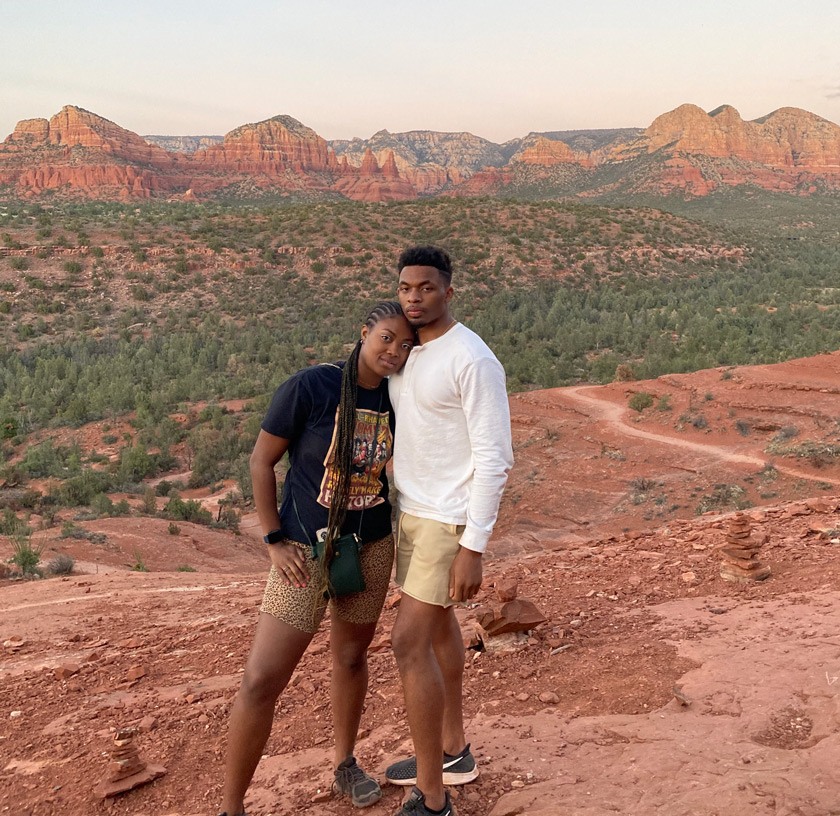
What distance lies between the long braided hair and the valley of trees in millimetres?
10960

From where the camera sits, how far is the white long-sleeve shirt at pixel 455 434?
243cm

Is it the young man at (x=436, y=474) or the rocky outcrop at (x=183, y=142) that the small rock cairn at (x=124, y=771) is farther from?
the rocky outcrop at (x=183, y=142)

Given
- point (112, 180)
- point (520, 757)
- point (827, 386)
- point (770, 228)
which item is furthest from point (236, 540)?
point (112, 180)

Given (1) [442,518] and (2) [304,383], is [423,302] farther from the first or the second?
(1) [442,518]

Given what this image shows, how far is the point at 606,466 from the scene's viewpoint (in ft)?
44.1

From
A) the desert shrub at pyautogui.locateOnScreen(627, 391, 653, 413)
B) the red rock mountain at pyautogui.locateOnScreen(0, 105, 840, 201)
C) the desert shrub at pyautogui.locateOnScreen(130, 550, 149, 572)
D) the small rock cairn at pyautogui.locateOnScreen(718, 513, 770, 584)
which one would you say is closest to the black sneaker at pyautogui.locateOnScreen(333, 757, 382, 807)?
the small rock cairn at pyautogui.locateOnScreen(718, 513, 770, 584)

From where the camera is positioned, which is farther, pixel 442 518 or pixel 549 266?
pixel 549 266

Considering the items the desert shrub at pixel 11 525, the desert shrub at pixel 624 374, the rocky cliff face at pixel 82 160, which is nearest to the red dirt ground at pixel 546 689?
the desert shrub at pixel 11 525

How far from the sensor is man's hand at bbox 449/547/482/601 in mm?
2459

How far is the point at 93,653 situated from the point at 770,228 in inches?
2523

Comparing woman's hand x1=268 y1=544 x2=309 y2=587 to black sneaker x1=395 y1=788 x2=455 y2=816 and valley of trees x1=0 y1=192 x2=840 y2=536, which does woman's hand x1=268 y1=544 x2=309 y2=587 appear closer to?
black sneaker x1=395 y1=788 x2=455 y2=816

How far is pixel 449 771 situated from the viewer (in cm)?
283

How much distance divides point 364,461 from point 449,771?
123 cm

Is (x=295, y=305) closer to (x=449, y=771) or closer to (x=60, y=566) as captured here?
(x=60, y=566)
